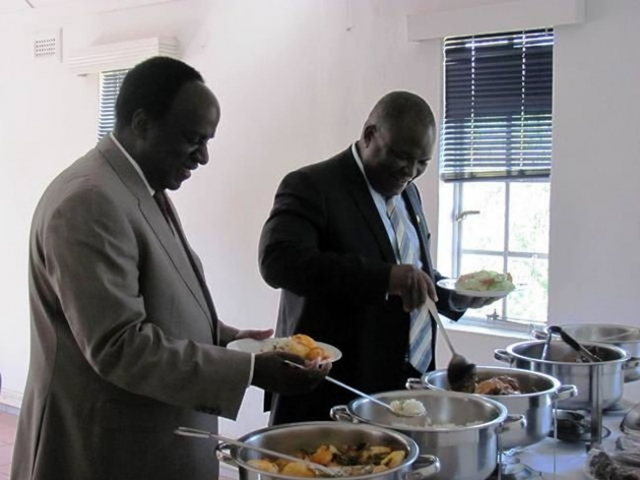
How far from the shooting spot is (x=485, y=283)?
6.74 ft

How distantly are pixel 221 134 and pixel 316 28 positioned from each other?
0.71 m

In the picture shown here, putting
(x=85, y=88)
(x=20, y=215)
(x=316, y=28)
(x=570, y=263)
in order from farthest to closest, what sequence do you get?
(x=20, y=215) < (x=85, y=88) < (x=316, y=28) < (x=570, y=263)

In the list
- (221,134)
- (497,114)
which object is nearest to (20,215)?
(221,134)

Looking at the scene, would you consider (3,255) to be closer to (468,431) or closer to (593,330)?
(593,330)

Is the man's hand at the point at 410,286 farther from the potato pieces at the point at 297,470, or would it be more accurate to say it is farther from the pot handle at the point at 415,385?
the potato pieces at the point at 297,470

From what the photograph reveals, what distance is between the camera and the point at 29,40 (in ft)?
15.0

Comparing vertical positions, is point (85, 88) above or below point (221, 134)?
above

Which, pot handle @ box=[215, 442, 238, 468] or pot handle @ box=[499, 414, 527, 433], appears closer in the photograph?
pot handle @ box=[215, 442, 238, 468]

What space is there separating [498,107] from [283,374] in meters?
1.85

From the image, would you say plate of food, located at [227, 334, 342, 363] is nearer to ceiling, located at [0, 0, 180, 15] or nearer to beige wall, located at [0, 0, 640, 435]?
beige wall, located at [0, 0, 640, 435]

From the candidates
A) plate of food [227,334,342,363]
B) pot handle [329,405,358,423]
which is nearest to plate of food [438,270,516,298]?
plate of food [227,334,342,363]

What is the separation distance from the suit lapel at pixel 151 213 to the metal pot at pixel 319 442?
44 cm

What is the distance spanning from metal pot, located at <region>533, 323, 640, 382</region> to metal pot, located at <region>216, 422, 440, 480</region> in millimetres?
859

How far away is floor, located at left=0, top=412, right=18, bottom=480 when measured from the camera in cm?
387
